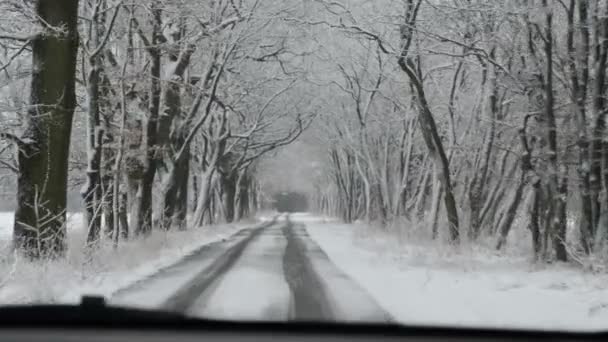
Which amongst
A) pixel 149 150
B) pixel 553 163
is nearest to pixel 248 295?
pixel 553 163

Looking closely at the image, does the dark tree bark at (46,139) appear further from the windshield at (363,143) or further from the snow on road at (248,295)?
the snow on road at (248,295)

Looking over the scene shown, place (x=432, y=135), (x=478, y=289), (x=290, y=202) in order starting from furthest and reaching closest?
(x=290, y=202), (x=432, y=135), (x=478, y=289)

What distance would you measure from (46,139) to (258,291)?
184 inches

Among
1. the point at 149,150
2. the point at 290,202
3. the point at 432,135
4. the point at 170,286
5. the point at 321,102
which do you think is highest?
the point at 321,102

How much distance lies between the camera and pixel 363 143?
31.0 metres

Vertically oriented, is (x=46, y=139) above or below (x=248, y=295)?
above

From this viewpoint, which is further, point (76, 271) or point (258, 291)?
→ point (76, 271)

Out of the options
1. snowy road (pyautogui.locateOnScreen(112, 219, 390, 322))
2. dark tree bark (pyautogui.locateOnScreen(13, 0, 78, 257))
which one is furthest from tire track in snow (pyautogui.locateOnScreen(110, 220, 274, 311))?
dark tree bark (pyautogui.locateOnScreen(13, 0, 78, 257))

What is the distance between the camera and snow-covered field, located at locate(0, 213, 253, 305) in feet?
24.5

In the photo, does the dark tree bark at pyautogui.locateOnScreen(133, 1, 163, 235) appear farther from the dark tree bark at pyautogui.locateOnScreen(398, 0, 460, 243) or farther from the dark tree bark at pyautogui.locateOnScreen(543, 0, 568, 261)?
the dark tree bark at pyautogui.locateOnScreen(543, 0, 568, 261)

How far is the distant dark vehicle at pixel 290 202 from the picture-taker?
114 metres

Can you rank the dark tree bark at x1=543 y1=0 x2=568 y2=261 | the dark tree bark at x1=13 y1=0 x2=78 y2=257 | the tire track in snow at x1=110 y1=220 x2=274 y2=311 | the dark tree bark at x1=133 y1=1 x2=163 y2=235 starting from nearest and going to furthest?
the tire track in snow at x1=110 y1=220 x2=274 y2=311, the dark tree bark at x1=13 y1=0 x2=78 y2=257, the dark tree bark at x1=543 y1=0 x2=568 y2=261, the dark tree bark at x1=133 y1=1 x2=163 y2=235

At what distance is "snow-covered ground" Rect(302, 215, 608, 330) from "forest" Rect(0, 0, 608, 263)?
109cm

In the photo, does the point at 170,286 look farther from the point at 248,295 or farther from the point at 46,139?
the point at 46,139
